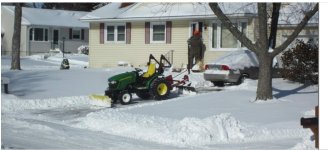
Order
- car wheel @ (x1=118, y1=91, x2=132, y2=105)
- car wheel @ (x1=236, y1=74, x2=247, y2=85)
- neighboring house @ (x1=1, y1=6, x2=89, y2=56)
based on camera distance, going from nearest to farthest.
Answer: car wheel @ (x1=118, y1=91, x2=132, y2=105) → car wheel @ (x1=236, y1=74, x2=247, y2=85) → neighboring house @ (x1=1, y1=6, x2=89, y2=56)

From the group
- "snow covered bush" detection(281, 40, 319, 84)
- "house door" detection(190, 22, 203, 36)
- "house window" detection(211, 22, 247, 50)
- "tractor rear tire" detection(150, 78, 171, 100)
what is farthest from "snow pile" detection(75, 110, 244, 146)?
"house door" detection(190, 22, 203, 36)

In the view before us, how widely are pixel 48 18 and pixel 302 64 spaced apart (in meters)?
36.1

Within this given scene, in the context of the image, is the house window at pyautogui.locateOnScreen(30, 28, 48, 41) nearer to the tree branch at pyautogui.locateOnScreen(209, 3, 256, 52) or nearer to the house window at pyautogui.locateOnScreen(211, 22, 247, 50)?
the house window at pyautogui.locateOnScreen(211, 22, 247, 50)

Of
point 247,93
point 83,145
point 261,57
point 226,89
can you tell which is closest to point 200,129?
point 83,145

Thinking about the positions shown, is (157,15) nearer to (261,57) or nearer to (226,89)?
(226,89)

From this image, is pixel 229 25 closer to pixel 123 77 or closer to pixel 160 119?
pixel 123 77

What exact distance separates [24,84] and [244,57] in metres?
8.90

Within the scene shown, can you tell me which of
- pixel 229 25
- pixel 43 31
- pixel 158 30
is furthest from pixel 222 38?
pixel 43 31

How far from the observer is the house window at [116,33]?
33.9m

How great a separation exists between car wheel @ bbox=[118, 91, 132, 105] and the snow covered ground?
20 cm

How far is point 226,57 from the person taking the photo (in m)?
24.3

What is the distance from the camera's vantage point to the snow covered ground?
11695 millimetres

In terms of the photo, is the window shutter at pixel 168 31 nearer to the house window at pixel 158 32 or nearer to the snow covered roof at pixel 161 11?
the house window at pixel 158 32

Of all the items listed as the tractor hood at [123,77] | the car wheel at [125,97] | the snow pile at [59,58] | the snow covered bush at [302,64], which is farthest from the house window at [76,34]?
the car wheel at [125,97]
